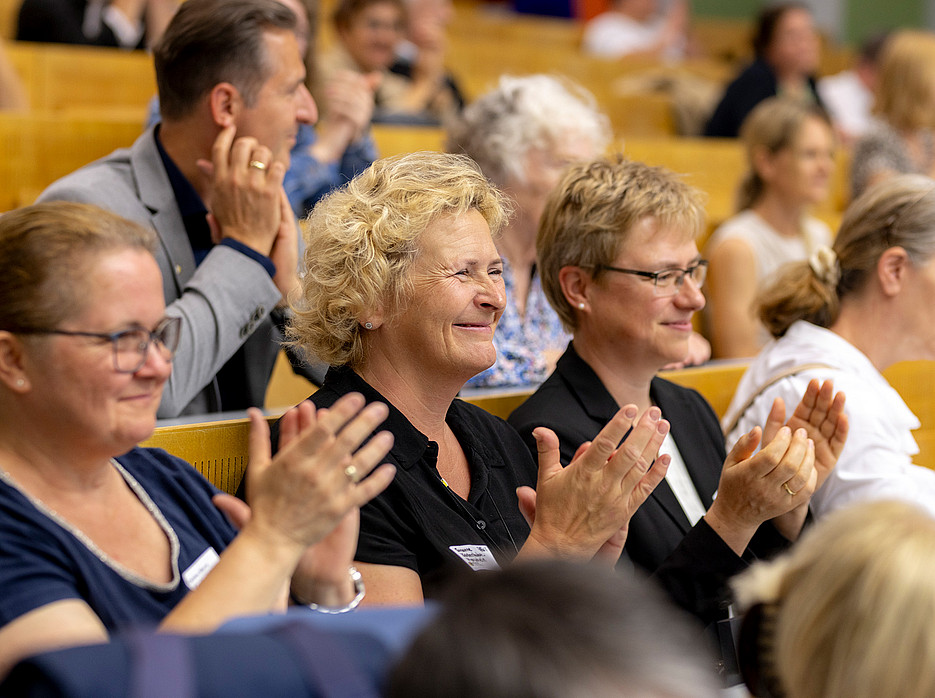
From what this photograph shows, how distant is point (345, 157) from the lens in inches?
139

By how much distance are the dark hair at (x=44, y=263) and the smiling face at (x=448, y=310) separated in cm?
63

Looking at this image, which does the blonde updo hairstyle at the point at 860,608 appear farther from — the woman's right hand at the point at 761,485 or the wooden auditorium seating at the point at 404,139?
the wooden auditorium seating at the point at 404,139

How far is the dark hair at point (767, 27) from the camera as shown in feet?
20.1

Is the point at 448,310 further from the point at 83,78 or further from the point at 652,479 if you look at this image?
the point at 83,78

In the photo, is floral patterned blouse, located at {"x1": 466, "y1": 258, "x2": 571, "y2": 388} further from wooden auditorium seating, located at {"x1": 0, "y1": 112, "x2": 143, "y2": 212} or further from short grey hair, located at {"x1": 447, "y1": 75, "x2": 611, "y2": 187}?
wooden auditorium seating, located at {"x1": 0, "y1": 112, "x2": 143, "y2": 212}

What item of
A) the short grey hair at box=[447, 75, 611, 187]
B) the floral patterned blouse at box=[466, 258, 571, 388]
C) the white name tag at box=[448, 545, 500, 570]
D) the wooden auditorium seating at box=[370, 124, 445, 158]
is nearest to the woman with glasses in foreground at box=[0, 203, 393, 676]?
the white name tag at box=[448, 545, 500, 570]

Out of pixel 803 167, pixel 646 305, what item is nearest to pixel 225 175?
pixel 646 305

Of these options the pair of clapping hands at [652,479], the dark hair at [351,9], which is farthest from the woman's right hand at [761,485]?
the dark hair at [351,9]

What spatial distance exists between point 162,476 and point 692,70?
6813 mm

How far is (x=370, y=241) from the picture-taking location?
190cm

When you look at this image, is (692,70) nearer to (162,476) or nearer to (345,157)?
(345,157)

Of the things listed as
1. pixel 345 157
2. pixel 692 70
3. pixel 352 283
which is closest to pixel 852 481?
pixel 352 283

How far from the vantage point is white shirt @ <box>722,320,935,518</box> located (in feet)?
7.22

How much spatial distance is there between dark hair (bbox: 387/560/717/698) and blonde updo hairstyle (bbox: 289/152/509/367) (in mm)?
1197
